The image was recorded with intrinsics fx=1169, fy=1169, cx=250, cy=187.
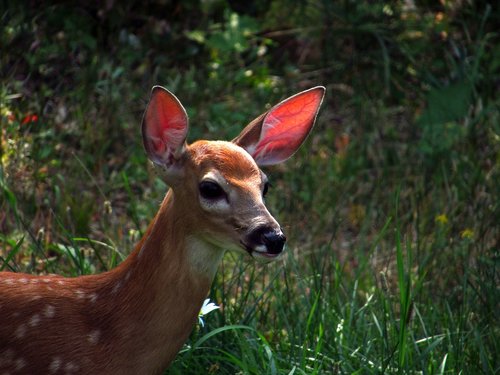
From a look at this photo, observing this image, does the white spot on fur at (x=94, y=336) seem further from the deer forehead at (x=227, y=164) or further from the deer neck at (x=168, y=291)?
the deer forehead at (x=227, y=164)

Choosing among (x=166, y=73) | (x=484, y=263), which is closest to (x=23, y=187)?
(x=166, y=73)

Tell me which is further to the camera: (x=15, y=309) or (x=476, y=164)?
(x=476, y=164)

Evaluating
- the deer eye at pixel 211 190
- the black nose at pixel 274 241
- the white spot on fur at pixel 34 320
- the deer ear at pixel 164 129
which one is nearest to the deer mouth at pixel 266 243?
the black nose at pixel 274 241

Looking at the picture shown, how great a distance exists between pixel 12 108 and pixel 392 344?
263 centimetres

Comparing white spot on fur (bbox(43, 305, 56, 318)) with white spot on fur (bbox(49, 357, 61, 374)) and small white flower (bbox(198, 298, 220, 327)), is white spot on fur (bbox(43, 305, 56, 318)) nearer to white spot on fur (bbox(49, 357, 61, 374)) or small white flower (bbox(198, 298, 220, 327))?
white spot on fur (bbox(49, 357, 61, 374))

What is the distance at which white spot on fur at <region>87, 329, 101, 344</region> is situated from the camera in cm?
358

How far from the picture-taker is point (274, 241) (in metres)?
3.37

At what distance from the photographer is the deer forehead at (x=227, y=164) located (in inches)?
142

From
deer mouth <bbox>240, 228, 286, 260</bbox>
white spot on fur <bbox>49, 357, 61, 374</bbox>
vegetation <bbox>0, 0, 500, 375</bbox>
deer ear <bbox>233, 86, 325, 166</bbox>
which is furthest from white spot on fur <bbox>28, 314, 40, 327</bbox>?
deer ear <bbox>233, 86, 325, 166</bbox>

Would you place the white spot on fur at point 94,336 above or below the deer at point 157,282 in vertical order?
below

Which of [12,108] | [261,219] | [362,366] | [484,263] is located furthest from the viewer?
[12,108]

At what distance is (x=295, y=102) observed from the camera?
4.06 metres

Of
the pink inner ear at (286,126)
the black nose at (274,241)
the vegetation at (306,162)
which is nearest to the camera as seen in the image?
the black nose at (274,241)

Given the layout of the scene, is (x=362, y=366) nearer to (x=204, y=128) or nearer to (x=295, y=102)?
(x=295, y=102)
